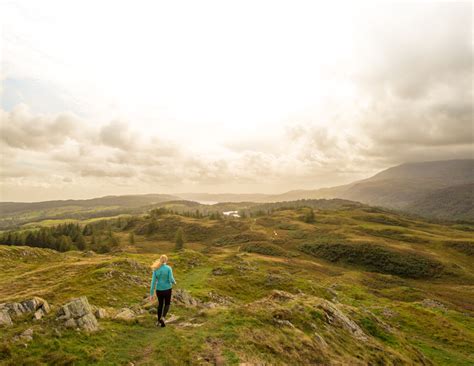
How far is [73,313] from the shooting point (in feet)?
58.2

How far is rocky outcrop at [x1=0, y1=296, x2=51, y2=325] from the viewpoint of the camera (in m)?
17.7

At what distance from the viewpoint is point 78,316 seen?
1764cm

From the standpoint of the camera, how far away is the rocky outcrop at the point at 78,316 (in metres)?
16.7

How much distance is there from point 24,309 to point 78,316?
16.4ft

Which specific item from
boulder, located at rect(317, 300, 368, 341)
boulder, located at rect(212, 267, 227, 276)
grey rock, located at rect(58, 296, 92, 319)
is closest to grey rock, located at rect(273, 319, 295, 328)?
boulder, located at rect(317, 300, 368, 341)

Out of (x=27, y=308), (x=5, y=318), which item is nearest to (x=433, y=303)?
(x=27, y=308)

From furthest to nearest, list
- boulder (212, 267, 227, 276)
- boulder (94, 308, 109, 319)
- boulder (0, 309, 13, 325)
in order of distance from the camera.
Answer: boulder (212, 267, 227, 276) < boulder (94, 308, 109, 319) < boulder (0, 309, 13, 325)

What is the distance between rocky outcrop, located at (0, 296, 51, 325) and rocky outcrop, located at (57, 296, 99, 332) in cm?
205

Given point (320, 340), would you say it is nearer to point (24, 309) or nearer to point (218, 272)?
point (24, 309)

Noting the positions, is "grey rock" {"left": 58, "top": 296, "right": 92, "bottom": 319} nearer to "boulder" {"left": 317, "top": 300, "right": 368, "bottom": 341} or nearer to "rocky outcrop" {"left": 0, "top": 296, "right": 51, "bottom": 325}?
"rocky outcrop" {"left": 0, "top": 296, "right": 51, "bottom": 325}

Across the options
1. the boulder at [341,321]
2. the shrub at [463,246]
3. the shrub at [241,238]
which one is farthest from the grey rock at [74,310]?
the shrub at [463,246]

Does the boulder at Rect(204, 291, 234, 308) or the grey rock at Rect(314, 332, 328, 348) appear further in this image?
the boulder at Rect(204, 291, 234, 308)

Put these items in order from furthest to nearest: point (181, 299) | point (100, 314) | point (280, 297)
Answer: point (280, 297)
point (181, 299)
point (100, 314)

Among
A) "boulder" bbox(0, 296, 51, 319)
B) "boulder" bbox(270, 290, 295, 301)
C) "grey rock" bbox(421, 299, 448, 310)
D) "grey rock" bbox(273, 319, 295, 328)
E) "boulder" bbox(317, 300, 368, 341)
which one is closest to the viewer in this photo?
"boulder" bbox(0, 296, 51, 319)
